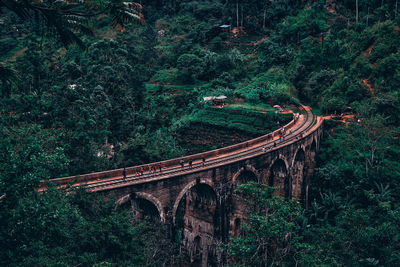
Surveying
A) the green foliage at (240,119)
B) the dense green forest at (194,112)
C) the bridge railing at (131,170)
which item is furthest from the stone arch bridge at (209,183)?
the green foliage at (240,119)

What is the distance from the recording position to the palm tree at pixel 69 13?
23.1 feet

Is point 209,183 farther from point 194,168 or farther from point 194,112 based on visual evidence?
point 194,112

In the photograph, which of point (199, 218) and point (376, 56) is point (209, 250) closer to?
point (199, 218)

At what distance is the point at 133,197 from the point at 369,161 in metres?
26.0

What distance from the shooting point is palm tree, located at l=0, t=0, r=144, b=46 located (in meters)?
7.04

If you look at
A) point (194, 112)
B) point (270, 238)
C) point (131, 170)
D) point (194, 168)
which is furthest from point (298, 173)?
point (131, 170)

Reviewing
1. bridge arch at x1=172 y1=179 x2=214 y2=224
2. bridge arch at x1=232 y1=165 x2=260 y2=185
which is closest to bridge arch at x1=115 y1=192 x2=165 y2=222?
bridge arch at x1=172 y1=179 x2=214 y2=224

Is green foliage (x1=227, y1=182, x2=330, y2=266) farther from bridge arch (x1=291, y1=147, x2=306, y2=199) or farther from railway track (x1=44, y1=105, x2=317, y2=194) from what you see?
bridge arch (x1=291, y1=147, x2=306, y2=199)

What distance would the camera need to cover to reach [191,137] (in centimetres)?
4778

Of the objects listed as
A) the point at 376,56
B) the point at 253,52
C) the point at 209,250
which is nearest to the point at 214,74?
the point at 253,52

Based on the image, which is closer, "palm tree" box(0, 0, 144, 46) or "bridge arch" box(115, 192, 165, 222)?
"palm tree" box(0, 0, 144, 46)

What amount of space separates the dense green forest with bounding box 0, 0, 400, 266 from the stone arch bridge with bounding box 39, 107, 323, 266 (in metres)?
1.68

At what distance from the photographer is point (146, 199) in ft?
75.0

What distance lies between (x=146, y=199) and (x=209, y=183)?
5849 millimetres
